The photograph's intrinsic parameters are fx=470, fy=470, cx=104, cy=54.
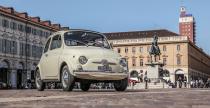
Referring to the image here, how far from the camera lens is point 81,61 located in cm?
1212

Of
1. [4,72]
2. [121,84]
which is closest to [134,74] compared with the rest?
[4,72]

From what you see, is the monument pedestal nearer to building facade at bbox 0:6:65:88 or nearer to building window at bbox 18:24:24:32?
building facade at bbox 0:6:65:88

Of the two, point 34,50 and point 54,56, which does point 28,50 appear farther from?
point 54,56

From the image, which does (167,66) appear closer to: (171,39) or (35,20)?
(171,39)

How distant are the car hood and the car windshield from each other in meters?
0.31

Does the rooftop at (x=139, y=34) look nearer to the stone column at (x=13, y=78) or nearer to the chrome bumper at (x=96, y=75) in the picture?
the stone column at (x=13, y=78)

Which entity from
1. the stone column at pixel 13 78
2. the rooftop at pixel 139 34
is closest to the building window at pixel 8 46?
the stone column at pixel 13 78

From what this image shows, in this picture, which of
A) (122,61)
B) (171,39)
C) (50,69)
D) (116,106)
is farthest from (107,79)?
(171,39)

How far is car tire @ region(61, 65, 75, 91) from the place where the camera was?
39.8 feet

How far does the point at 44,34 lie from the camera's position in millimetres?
77000

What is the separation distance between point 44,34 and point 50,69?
6430cm

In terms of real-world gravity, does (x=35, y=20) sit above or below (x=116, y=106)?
above

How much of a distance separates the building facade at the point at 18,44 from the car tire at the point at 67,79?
4494cm

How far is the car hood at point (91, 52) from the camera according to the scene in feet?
39.9
